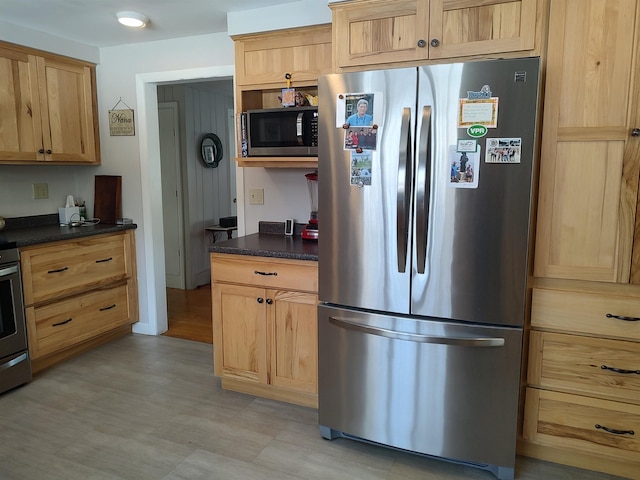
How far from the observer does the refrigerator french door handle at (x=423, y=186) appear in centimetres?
188

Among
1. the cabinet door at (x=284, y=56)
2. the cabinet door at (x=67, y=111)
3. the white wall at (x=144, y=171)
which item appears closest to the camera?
the cabinet door at (x=284, y=56)

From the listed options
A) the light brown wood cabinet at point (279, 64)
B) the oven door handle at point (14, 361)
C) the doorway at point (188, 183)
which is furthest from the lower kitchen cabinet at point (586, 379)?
the doorway at point (188, 183)

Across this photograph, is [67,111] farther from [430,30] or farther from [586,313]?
[586,313]

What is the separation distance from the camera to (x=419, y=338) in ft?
6.59

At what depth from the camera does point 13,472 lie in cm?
209

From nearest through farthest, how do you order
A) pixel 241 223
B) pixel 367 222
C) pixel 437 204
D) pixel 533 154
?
pixel 533 154
pixel 437 204
pixel 367 222
pixel 241 223

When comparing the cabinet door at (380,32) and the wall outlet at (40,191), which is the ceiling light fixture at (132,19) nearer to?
the cabinet door at (380,32)

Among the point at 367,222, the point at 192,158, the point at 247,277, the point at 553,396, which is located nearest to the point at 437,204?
the point at 367,222

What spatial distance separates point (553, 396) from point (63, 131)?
3.56 metres

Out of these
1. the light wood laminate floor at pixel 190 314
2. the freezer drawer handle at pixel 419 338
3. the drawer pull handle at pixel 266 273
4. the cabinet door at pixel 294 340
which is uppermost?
the drawer pull handle at pixel 266 273

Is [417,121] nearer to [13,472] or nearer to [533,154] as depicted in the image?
[533,154]

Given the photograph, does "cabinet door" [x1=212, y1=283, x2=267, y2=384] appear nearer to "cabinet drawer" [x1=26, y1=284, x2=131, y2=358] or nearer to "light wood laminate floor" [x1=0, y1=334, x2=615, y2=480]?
"light wood laminate floor" [x1=0, y1=334, x2=615, y2=480]

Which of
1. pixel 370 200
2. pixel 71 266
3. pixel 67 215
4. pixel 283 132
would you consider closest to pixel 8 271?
pixel 71 266

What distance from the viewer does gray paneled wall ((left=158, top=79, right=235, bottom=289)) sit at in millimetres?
4961
